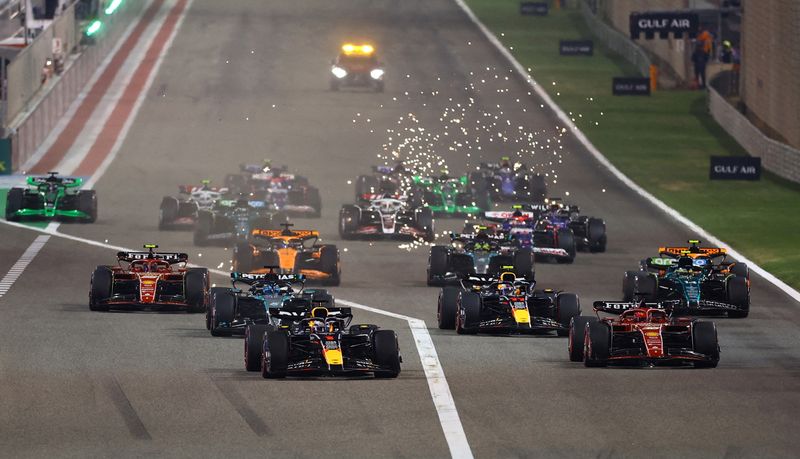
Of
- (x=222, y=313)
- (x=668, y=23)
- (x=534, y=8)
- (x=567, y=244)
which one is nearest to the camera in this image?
(x=222, y=313)

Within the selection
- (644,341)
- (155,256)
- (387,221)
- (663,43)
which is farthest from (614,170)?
(644,341)

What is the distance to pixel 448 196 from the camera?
172 feet

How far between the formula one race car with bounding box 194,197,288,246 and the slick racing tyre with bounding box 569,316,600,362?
17250 millimetres

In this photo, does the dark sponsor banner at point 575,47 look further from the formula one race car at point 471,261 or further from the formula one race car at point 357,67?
the formula one race car at point 471,261

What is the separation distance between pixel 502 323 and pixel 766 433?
876cm

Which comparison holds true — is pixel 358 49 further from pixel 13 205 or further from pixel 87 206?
pixel 13 205

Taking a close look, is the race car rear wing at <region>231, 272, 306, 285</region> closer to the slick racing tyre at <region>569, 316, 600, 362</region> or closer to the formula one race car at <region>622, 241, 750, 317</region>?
the slick racing tyre at <region>569, 316, 600, 362</region>

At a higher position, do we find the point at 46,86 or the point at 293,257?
the point at 46,86

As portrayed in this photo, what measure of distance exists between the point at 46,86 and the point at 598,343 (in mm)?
46912

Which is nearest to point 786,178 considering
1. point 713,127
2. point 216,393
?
point 713,127

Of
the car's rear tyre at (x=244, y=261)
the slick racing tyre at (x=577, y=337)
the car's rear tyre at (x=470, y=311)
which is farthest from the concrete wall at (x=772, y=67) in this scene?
the slick racing tyre at (x=577, y=337)

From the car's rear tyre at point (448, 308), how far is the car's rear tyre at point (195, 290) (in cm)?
443

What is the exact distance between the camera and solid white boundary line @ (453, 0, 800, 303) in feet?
134

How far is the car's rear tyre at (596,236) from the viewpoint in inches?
1763
